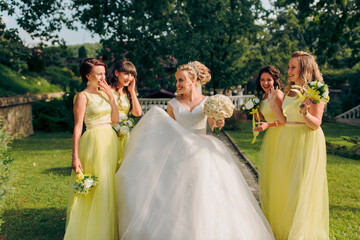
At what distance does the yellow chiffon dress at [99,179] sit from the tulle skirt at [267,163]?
7.73 feet

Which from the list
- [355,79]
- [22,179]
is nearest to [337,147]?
[22,179]

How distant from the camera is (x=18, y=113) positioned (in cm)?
1495

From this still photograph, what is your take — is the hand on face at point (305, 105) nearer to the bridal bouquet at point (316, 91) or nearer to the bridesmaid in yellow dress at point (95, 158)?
the bridal bouquet at point (316, 91)

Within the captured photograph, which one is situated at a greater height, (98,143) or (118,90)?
(118,90)

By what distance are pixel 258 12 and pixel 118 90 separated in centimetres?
1836

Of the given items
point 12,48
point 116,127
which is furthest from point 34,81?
point 116,127

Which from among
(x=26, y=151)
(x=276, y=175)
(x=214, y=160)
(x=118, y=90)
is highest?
(x=118, y=90)

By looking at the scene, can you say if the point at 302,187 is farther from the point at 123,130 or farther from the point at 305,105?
the point at 123,130

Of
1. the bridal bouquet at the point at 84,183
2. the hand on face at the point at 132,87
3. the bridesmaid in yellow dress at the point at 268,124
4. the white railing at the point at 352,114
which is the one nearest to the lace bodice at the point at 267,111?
the bridesmaid in yellow dress at the point at 268,124

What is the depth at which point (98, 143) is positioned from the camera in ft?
13.7

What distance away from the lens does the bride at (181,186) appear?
11.8 ft

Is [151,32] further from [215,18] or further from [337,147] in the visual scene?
[337,147]

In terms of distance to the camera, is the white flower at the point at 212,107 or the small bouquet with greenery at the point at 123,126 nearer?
the white flower at the point at 212,107

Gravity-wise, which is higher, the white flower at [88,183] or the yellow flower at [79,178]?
the yellow flower at [79,178]
